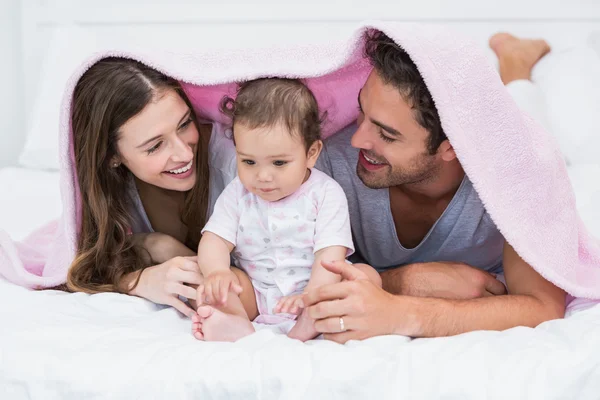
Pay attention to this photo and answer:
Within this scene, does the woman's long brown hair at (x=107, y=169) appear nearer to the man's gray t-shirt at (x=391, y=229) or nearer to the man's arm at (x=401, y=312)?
the man's gray t-shirt at (x=391, y=229)

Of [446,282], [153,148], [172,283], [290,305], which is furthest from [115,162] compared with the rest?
[446,282]

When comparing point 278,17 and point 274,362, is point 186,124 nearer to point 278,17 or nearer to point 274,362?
point 274,362

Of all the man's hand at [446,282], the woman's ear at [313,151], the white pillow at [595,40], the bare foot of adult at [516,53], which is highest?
the white pillow at [595,40]

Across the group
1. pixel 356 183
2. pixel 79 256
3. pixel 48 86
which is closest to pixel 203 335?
pixel 79 256

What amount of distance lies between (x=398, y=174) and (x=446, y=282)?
249 millimetres

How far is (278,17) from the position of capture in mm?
2639

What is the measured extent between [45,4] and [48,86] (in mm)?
410

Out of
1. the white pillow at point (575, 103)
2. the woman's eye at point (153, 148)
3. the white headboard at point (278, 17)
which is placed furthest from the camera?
the white headboard at point (278, 17)

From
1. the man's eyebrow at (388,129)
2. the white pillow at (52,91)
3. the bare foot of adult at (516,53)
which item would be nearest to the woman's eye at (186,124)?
the man's eyebrow at (388,129)

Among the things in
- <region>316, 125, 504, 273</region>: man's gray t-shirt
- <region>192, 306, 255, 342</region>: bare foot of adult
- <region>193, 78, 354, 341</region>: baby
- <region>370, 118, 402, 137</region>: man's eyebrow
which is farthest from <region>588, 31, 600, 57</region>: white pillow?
<region>192, 306, 255, 342</region>: bare foot of adult

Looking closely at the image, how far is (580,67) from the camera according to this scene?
7.82 ft

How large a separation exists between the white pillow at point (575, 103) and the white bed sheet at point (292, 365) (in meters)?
1.23

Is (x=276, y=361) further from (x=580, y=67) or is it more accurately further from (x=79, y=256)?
(x=580, y=67)

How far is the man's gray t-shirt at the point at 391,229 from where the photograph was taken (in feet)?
5.05
